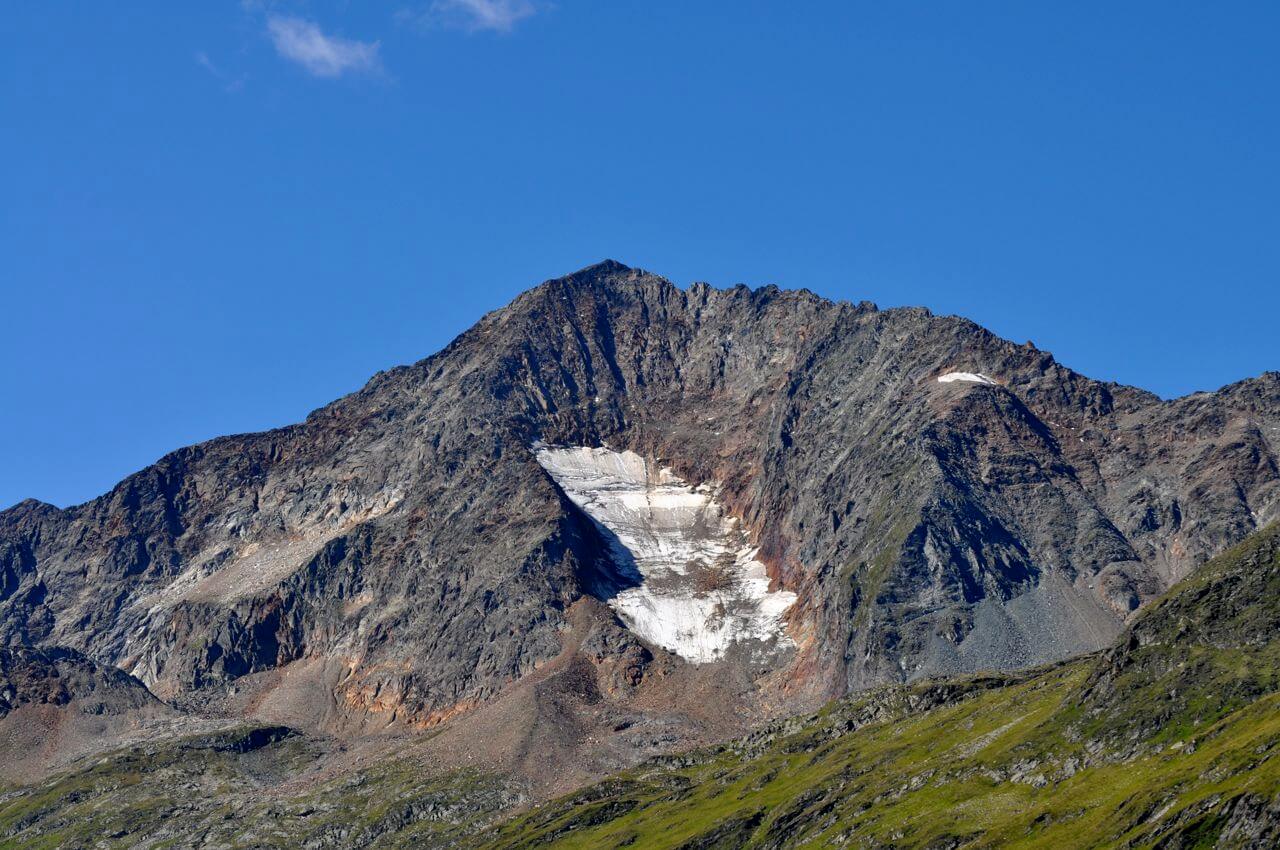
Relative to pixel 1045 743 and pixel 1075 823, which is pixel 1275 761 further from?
pixel 1045 743

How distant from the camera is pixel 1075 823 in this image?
523 ft

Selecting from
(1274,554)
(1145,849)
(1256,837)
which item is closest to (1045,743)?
(1274,554)

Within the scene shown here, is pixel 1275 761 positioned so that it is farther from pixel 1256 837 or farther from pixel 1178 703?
pixel 1178 703

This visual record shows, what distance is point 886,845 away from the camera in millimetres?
186875

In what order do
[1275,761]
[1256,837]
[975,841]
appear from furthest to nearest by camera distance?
[975,841] < [1275,761] < [1256,837]

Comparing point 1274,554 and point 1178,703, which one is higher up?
point 1274,554

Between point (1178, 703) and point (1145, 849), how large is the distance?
47.7 meters

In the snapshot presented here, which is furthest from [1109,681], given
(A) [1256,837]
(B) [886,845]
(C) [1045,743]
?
(A) [1256,837]

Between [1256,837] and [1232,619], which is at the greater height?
[1232,619]

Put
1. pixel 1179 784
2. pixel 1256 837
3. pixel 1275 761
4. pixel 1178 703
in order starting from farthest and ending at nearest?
pixel 1178 703
pixel 1179 784
pixel 1275 761
pixel 1256 837

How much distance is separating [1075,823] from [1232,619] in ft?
157

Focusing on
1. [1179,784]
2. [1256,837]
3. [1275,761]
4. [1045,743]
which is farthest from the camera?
[1045,743]

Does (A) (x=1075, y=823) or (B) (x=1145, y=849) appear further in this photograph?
(A) (x=1075, y=823)

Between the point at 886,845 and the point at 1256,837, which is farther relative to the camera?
the point at 886,845
